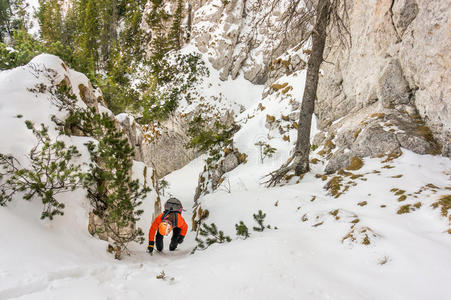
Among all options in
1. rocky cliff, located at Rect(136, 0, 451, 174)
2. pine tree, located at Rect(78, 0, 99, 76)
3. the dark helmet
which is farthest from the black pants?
pine tree, located at Rect(78, 0, 99, 76)

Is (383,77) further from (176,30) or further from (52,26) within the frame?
(52,26)

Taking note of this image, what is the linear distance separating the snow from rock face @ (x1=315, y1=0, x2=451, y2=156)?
5.97 feet

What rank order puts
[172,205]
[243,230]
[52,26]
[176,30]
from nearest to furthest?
1. [243,230]
2. [172,205]
3. [176,30]
4. [52,26]

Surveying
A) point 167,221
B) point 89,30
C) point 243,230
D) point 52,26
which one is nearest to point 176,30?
point 89,30

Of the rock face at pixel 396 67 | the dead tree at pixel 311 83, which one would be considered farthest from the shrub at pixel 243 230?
the rock face at pixel 396 67

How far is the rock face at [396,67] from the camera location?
5.96 m

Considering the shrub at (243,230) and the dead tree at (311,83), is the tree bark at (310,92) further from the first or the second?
the shrub at (243,230)

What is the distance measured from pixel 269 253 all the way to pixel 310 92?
5.61 m

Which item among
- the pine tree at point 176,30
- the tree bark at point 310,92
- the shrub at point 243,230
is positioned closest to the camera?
the shrub at point 243,230

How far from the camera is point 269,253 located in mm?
3484

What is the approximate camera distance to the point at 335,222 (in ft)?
14.4

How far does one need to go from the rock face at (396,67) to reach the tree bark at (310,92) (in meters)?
1.79

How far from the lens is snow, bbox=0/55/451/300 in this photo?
8.31 feet

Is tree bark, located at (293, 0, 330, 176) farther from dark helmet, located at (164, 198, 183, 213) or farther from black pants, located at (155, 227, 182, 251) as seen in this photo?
black pants, located at (155, 227, 182, 251)
